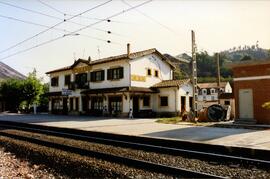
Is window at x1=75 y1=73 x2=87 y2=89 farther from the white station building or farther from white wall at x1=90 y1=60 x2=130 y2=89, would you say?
white wall at x1=90 y1=60 x2=130 y2=89

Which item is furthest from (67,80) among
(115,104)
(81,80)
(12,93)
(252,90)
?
(252,90)

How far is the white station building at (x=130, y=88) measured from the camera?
3300 cm

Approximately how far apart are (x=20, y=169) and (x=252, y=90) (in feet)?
54.0

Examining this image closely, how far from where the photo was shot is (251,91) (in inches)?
821

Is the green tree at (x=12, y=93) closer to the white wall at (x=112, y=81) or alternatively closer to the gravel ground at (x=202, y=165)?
the white wall at (x=112, y=81)

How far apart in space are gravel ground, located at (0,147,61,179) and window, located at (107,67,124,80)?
23.2 m

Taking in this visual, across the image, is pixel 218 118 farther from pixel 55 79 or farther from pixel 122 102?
pixel 55 79

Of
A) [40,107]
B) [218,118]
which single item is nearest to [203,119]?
[218,118]

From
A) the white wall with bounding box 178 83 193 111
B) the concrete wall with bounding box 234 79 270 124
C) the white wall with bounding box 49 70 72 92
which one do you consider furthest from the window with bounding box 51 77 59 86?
the concrete wall with bounding box 234 79 270 124

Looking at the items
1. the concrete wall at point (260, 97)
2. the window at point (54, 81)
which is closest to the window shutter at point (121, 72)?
the window at point (54, 81)

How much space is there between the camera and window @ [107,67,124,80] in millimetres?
33719

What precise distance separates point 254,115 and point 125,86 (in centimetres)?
1544

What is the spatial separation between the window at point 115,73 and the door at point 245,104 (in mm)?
15157

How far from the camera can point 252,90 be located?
2078 centimetres
